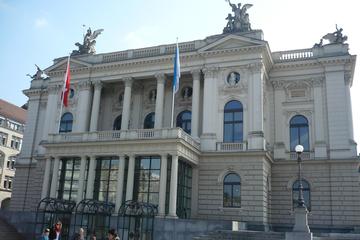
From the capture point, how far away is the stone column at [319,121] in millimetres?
38844

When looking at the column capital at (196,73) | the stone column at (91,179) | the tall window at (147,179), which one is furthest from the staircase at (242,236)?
the column capital at (196,73)

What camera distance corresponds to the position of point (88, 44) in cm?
5003

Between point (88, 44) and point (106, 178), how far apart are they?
20064 millimetres

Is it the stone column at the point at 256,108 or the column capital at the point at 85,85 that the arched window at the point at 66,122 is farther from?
the stone column at the point at 256,108

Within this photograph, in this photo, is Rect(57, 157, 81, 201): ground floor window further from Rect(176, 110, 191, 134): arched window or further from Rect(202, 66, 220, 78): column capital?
Rect(202, 66, 220, 78): column capital

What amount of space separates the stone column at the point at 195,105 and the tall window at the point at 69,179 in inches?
450

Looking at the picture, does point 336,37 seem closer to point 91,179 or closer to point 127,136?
point 127,136

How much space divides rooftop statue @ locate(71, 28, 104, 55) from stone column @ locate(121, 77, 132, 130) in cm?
856

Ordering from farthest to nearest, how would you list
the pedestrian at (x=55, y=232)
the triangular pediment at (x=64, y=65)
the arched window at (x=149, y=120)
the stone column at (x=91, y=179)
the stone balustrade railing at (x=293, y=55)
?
the triangular pediment at (x=64, y=65), the arched window at (x=149, y=120), the stone balustrade railing at (x=293, y=55), the stone column at (x=91, y=179), the pedestrian at (x=55, y=232)

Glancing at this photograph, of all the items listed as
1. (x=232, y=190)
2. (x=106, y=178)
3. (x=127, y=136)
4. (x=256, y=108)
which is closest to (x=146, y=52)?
(x=127, y=136)

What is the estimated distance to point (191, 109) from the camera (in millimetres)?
42781

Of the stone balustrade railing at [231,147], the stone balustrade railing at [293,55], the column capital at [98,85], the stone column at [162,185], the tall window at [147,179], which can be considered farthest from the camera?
the column capital at [98,85]

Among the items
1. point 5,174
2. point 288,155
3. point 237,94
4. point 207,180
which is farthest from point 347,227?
point 5,174

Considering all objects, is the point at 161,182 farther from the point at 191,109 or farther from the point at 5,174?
the point at 5,174
